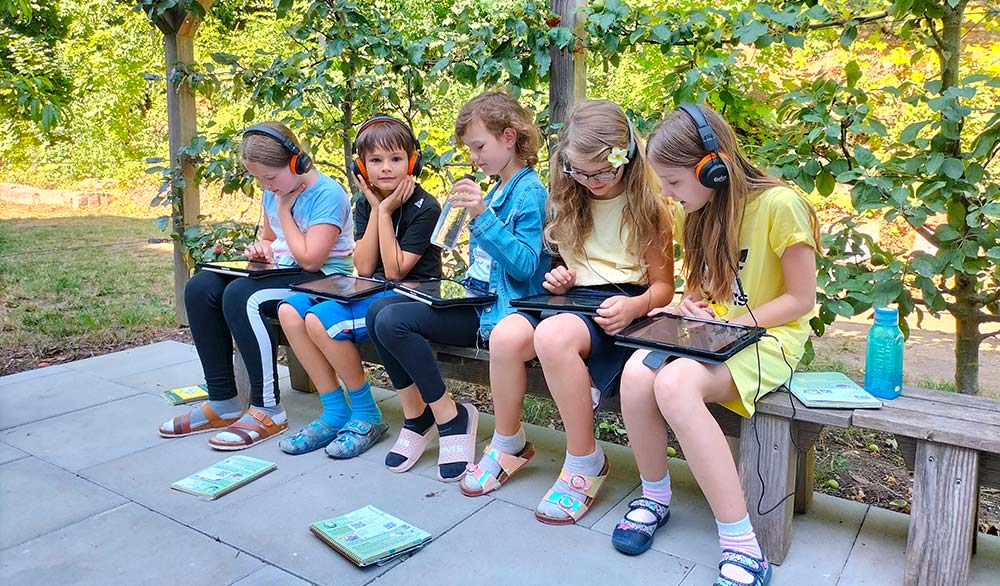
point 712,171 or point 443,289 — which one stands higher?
point 712,171

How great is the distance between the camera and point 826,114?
2350mm

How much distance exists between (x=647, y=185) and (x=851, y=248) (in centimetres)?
76

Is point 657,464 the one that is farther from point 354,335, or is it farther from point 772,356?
point 354,335

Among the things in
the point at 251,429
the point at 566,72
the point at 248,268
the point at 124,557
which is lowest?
the point at 124,557

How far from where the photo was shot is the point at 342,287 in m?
2.67

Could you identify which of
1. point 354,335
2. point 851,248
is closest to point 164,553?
point 354,335

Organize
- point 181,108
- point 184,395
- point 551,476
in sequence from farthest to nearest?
point 181,108
point 184,395
point 551,476

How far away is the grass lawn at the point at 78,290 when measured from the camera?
14.3 feet

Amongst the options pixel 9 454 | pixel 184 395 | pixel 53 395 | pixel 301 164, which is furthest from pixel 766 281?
pixel 53 395

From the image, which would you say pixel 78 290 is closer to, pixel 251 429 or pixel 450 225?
pixel 251 429

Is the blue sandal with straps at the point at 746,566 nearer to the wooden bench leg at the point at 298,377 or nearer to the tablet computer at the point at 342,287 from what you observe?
the tablet computer at the point at 342,287

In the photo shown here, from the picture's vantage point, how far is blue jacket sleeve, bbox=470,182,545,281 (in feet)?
7.53

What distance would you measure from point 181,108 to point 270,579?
332cm

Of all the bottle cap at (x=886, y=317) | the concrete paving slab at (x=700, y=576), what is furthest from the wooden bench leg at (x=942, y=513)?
the concrete paving slab at (x=700, y=576)
